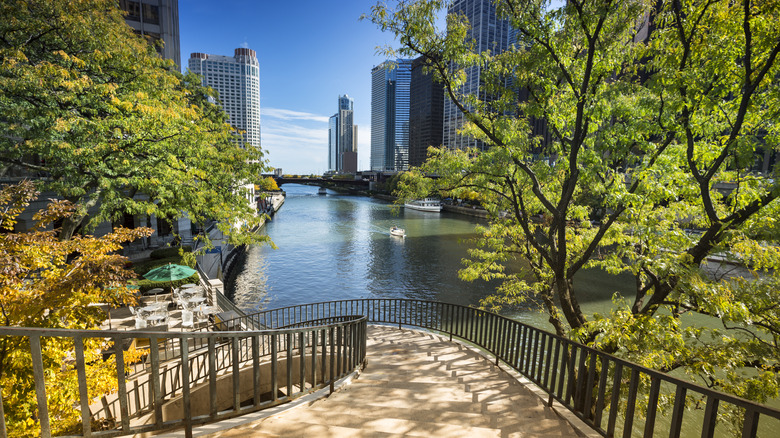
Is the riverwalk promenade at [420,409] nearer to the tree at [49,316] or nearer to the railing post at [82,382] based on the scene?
the railing post at [82,382]

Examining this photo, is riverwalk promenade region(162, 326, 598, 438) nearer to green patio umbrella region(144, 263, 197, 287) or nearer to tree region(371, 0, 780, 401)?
tree region(371, 0, 780, 401)

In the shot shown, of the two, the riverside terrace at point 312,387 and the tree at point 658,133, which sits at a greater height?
the tree at point 658,133

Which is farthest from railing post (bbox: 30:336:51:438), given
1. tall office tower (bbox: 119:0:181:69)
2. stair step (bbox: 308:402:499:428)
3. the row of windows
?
the row of windows

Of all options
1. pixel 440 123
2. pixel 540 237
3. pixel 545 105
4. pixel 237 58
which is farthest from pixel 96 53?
pixel 440 123

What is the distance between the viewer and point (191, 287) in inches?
544

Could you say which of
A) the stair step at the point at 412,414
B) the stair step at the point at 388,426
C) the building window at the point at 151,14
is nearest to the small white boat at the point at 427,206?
the building window at the point at 151,14

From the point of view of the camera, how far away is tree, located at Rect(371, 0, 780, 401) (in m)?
4.59

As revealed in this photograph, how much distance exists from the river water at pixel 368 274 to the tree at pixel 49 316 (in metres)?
6.11

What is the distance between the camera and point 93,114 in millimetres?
9203

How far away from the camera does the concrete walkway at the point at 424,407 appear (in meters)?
3.43

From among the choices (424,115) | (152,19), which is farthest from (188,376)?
(424,115)

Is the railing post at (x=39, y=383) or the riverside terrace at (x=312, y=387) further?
the riverside terrace at (x=312, y=387)

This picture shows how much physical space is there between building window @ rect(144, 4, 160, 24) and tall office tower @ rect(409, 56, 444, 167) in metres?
113

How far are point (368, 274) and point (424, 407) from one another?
2226 cm
